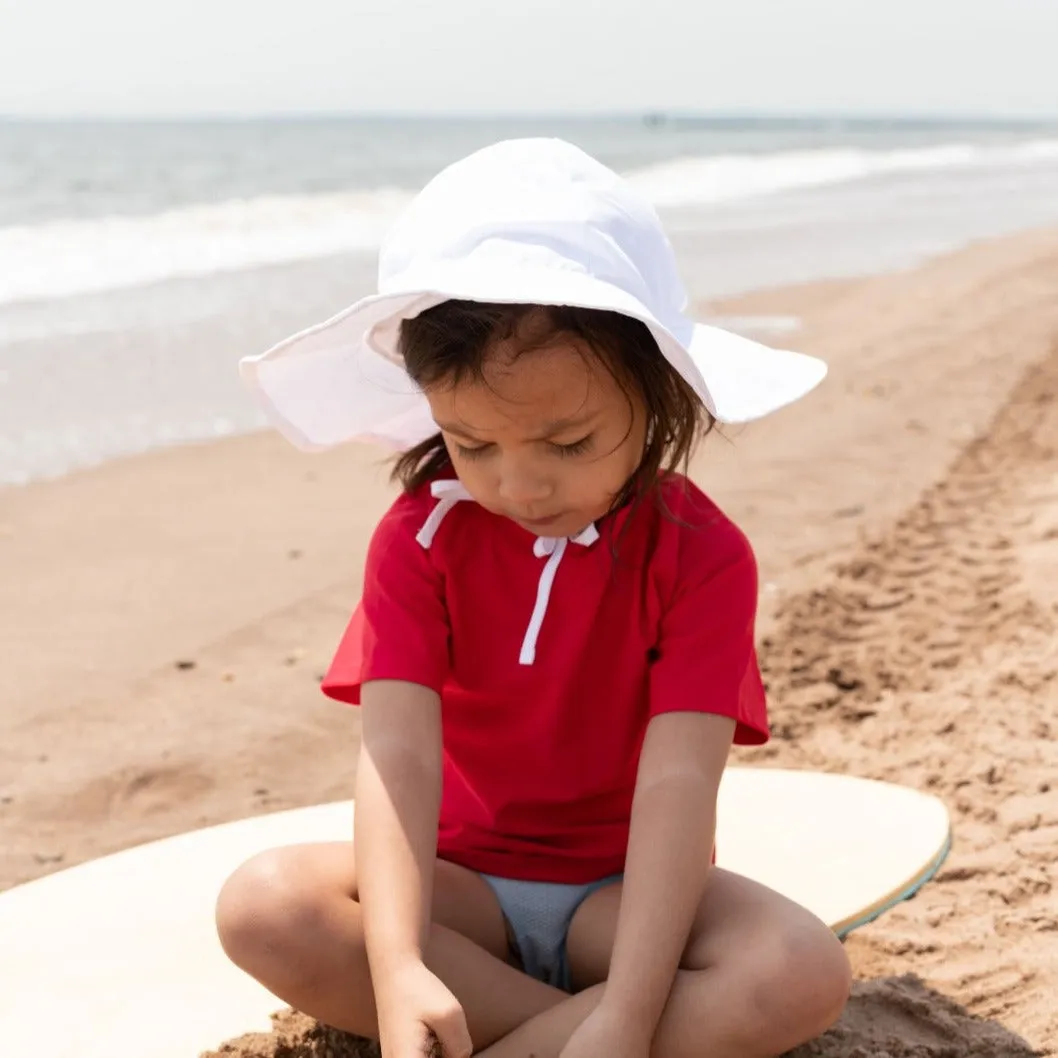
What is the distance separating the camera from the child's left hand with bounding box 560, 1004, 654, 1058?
1.62 m

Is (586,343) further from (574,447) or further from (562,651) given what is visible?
(562,651)

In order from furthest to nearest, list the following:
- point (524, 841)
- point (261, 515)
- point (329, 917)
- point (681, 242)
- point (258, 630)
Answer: point (681, 242)
point (261, 515)
point (258, 630)
point (524, 841)
point (329, 917)

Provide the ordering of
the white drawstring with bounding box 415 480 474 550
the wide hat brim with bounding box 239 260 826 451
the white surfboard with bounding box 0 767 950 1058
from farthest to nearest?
the white surfboard with bounding box 0 767 950 1058
the white drawstring with bounding box 415 480 474 550
the wide hat brim with bounding box 239 260 826 451

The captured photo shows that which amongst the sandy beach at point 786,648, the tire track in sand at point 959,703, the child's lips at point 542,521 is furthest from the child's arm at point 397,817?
the tire track in sand at point 959,703

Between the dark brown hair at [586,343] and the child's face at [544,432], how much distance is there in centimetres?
1

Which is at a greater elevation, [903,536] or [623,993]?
[623,993]

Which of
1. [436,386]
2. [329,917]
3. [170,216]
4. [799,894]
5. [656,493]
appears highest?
[436,386]

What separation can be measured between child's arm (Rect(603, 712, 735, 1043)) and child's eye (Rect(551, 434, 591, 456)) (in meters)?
0.35

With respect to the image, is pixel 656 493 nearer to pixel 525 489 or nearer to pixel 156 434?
pixel 525 489

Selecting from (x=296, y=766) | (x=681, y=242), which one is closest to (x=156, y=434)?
(x=296, y=766)

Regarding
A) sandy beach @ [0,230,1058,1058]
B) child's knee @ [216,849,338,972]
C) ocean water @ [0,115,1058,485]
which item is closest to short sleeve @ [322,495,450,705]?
child's knee @ [216,849,338,972]

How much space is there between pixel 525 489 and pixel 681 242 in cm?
1088

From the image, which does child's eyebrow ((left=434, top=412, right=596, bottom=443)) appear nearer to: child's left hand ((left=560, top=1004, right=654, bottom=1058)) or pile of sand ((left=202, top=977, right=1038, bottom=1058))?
child's left hand ((left=560, top=1004, right=654, bottom=1058))

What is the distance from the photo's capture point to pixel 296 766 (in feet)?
10.2
